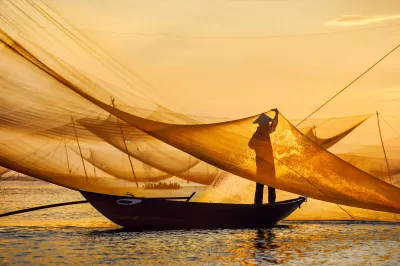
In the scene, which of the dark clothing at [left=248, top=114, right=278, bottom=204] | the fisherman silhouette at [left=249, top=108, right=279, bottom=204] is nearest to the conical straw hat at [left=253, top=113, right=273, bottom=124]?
the fisherman silhouette at [left=249, top=108, right=279, bottom=204]

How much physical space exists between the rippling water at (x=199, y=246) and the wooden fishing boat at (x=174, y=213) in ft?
1.38

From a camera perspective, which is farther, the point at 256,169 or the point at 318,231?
the point at 318,231

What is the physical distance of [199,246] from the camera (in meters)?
25.4

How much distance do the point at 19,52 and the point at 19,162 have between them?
20.0 feet

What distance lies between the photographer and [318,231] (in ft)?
107

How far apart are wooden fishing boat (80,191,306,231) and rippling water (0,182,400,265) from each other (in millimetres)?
422

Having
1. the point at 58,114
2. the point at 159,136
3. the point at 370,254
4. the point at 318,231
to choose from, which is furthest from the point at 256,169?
the point at 318,231

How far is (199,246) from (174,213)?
373 centimetres

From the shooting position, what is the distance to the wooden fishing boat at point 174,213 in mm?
28062

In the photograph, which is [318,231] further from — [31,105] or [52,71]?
[52,71]

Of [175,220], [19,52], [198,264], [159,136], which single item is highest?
[19,52]

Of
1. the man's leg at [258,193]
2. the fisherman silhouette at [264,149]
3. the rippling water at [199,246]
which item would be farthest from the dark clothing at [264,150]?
the man's leg at [258,193]

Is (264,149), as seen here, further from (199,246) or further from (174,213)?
(174,213)

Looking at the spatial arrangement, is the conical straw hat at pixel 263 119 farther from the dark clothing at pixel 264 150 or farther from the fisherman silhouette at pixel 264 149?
the dark clothing at pixel 264 150
